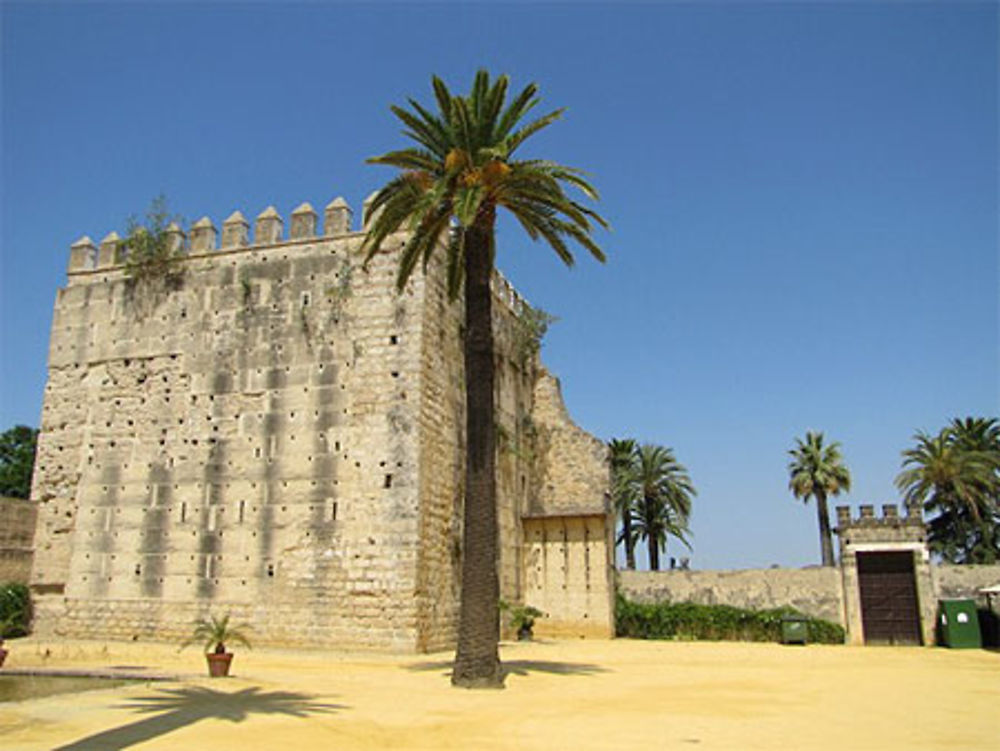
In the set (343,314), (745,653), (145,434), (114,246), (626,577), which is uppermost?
(114,246)

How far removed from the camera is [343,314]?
20031mm

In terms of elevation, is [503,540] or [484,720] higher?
[503,540]

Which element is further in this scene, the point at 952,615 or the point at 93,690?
the point at 952,615

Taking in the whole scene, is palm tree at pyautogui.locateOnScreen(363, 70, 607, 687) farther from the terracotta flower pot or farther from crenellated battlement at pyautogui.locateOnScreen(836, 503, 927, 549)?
crenellated battlement at pyautogui.locateOnScreen(836, 503, 927, 549)

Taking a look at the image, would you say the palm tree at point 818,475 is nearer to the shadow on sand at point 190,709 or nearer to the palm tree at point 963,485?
the palm tree at point 963,485

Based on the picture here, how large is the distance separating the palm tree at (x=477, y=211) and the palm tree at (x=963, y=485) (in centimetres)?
2968

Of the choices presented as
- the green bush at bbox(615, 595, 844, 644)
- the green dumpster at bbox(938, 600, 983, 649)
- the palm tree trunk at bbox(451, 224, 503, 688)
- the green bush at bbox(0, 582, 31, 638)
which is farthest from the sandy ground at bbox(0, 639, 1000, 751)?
the green bush at bbox(615, 595, 844, 644)

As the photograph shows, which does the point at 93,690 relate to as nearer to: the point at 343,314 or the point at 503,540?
the point at 343,314

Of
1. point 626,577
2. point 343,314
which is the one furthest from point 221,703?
point 626,577

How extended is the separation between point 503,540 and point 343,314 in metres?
8.14

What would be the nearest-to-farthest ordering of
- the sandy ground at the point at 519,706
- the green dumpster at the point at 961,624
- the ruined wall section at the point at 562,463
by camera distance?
the sandy ground at the point at 519,706 < the green dumpster at the point at 961,624 < the ruined wall section at the point at 562,463

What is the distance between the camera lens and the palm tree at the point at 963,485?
123 feet

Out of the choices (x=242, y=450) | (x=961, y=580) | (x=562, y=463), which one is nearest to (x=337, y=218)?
(x=242, y=450)

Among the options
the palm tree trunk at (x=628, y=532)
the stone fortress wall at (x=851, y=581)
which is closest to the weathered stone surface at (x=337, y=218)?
the stone fortress wall at (x=851, y=581)
